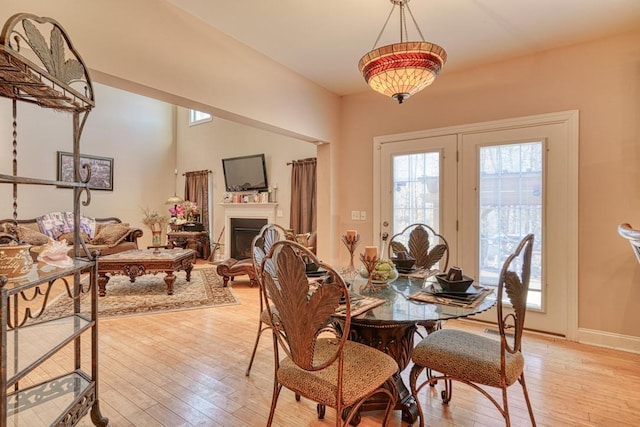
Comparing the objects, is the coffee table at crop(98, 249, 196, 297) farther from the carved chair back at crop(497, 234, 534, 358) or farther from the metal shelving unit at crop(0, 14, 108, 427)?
the carved chair back at crop(497, 234, 534, 358)

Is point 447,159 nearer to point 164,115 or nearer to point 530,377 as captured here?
point 530,377

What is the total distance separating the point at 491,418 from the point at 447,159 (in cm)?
249

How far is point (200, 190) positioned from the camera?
25.5ft

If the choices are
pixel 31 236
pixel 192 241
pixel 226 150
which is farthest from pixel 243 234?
pixel 31 236

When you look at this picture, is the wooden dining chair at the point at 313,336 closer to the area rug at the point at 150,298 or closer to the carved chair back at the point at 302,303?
the carved chair back at the point at 302,303

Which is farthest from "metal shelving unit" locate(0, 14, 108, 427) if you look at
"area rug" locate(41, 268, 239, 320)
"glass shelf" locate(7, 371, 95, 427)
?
"area rug" locate(41, 268, 239, 320)

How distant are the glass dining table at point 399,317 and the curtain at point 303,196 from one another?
367 cm

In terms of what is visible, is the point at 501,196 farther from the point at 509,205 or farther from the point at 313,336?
the point at 313,336

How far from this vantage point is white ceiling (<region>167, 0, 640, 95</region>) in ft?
7.98

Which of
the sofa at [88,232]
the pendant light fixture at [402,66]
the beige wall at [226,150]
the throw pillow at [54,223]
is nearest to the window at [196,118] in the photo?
the beige wall at [226,150]

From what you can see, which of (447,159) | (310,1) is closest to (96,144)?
(310,1)

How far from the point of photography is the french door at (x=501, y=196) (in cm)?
305

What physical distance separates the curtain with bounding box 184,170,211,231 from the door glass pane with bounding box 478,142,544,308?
5.98 metres

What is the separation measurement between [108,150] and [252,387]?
6848 millimetres
